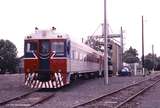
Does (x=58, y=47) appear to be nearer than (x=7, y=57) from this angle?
Yes

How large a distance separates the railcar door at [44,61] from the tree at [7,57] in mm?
67496

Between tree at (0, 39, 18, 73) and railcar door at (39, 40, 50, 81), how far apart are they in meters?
67.5

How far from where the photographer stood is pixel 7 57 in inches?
3920

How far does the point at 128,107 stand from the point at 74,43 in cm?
1212

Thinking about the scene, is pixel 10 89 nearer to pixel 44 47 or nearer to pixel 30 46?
pixel 30 46

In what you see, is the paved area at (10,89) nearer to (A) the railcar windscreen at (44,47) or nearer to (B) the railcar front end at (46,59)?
(B) the railcar front end at (46,59)

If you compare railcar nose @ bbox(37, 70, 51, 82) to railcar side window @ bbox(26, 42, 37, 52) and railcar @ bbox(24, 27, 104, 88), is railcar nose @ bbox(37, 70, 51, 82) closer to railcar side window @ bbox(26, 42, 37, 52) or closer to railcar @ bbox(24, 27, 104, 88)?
railcar @ bbox(24, 27, 104, 88)

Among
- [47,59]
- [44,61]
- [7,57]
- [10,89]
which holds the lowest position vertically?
[10,89]

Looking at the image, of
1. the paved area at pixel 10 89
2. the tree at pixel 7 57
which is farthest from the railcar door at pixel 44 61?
the tree at pixel 7 57

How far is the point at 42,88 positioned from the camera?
2694 cm

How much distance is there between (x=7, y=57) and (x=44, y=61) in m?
75.5

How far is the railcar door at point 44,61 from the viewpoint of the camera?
25203mm

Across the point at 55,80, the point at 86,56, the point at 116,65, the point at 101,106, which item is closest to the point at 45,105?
the point at 101,106

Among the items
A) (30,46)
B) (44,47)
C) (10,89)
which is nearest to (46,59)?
(44,47)
